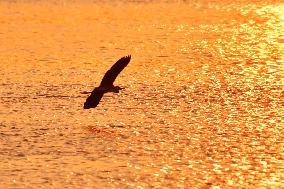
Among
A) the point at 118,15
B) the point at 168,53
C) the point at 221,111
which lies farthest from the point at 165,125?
the point at 118,15

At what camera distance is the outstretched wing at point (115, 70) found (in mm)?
28266

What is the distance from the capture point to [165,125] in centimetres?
3400

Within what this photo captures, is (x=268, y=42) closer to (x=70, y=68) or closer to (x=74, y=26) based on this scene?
(x=74, y=26)

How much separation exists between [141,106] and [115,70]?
805cm

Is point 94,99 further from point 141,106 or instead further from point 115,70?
point 141,106

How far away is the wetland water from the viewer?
2830 cm

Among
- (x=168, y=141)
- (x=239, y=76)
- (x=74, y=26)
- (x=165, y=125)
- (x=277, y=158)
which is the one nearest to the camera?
(x=277, y=158)

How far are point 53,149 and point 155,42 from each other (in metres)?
24.9

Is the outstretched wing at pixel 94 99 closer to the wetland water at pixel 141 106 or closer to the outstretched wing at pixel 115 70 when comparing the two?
the outstretched wing at pixel 115 70

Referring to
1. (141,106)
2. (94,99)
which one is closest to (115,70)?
(94,99)

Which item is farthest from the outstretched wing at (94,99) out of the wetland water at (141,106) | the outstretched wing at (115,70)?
the wetland water at (141,106)

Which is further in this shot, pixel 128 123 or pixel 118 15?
pixel 118 15

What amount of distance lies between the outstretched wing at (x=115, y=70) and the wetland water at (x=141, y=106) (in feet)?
6.11

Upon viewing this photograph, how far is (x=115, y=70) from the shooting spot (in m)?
29.0
